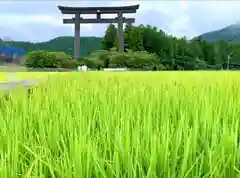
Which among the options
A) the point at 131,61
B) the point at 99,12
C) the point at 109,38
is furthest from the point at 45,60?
the point at 109,38

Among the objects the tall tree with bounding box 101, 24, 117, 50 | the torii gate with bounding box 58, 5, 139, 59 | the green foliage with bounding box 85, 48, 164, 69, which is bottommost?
the green foliage with bounding box 85, 48, 164, 69

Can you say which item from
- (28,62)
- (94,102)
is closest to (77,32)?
(28,62)

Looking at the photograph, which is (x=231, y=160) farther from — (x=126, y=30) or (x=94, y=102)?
(x=126, y=30)

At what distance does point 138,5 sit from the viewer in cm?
4378

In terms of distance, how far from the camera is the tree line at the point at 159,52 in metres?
45.7

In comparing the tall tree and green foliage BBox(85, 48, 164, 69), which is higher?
the tall tree

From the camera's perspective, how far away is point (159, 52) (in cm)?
6197

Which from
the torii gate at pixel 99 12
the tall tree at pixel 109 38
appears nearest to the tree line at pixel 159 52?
the tall tree at pixel 109 38

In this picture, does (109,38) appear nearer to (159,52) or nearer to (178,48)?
(159,52)

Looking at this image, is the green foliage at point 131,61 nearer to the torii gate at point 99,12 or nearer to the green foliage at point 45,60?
the torii gate at point 99,12

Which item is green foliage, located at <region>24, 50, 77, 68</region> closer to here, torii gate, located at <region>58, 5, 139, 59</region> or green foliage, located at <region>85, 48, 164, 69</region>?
torii gate, located at <region>58, 5, 139, 59</region>

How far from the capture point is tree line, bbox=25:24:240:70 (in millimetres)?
45719

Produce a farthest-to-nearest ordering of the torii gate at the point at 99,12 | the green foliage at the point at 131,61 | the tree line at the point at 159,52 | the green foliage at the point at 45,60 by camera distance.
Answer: the tree line at the point at 159,52 → the green foliage at the point at 131,61 → the torii gate at the point at 99,12 → the green foliage at the point at 45,60

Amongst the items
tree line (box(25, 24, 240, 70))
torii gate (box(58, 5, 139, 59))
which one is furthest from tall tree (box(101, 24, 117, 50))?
torii gate (box(58, 5, 139, 59))
